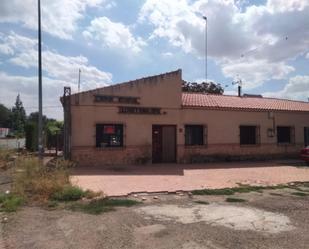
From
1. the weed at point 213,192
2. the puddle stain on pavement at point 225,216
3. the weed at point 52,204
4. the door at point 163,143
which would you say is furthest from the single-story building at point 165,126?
the puddle stain on pavement at point 225,216

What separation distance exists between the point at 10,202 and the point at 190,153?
13490mm

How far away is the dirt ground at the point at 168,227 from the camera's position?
6145 millimetres

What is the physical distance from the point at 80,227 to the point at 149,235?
1445 millimetres

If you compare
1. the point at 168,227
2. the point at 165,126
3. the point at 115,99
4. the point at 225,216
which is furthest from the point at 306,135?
the point at 168,227

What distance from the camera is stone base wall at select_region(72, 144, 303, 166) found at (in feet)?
62.1

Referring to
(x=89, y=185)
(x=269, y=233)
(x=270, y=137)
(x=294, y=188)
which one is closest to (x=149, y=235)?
(x=269, y=233)

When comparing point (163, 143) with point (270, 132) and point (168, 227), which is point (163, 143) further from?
point (168, 227)

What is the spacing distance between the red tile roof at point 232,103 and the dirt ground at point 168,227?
12.7 m

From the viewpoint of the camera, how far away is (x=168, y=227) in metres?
7.15

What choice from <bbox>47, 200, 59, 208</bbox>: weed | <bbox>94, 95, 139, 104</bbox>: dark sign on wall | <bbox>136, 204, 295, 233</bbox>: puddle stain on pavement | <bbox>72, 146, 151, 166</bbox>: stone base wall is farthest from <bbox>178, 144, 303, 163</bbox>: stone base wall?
<bbox>47, 200, 59, 208</bbox>: weed

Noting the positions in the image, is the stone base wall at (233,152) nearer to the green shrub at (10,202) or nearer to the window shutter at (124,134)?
the window shutter at (124,134)

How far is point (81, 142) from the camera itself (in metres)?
18.8

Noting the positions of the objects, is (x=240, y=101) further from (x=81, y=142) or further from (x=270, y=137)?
(x=81, y=142)

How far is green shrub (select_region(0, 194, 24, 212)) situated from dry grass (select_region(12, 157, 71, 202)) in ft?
1.04
